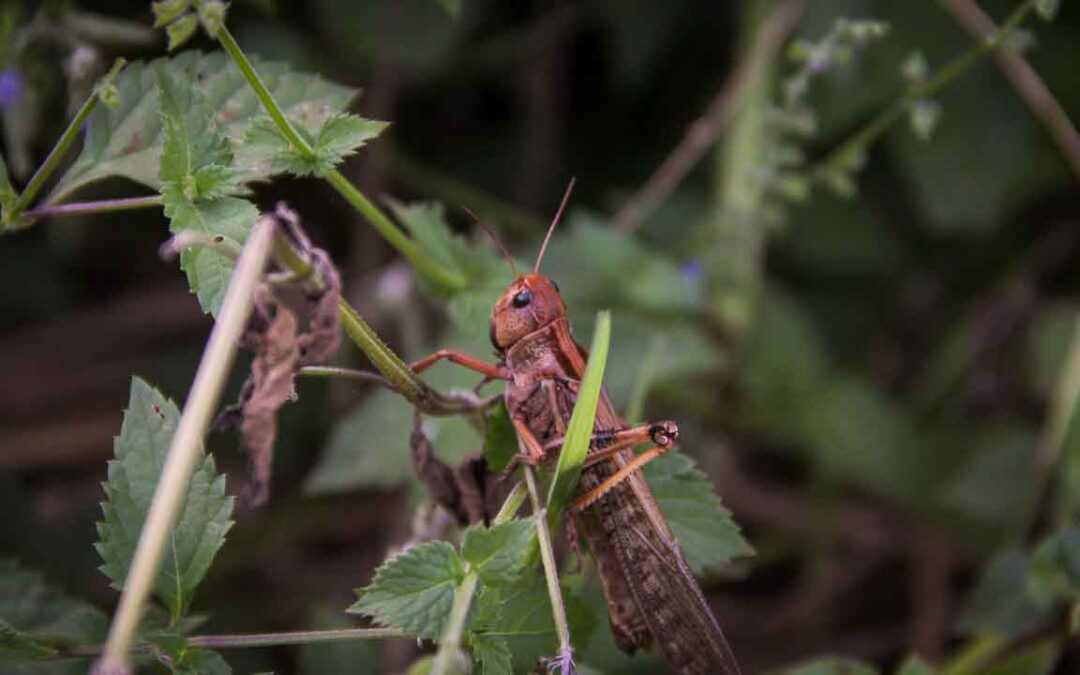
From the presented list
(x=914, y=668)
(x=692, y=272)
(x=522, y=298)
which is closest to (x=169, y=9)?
(x=522, y=298)

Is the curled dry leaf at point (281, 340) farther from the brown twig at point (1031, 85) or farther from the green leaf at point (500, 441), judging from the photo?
the brown twig at point (1031, 85)

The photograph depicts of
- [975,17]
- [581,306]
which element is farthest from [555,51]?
[975,17]

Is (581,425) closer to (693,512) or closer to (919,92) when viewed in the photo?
(693,512)

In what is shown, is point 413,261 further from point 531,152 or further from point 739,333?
point 531,152

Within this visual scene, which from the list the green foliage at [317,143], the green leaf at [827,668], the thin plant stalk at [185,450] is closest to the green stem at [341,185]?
the green foliage at [317,143]

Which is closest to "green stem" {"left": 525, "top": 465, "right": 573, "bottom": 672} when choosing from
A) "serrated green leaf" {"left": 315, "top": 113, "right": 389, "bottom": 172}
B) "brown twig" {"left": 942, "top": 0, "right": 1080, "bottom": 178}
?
"serrated green leaf" {"left": 315, "top": 113, "right": 389, "bottom": 172}

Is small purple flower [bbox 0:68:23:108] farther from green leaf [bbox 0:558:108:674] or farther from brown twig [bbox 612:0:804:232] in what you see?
brown twig [bbox 612:0:804:232]
